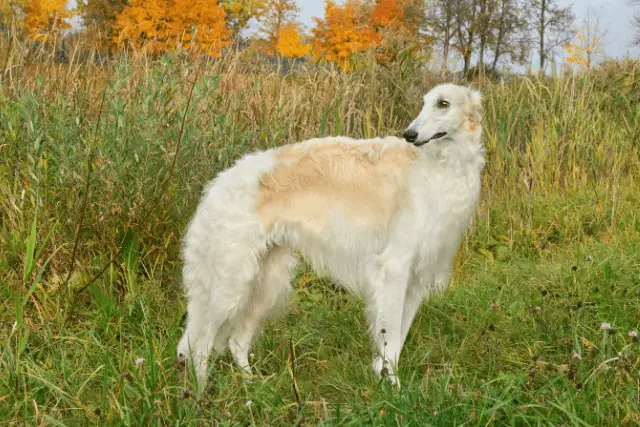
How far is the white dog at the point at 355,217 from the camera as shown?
3232 millimetres

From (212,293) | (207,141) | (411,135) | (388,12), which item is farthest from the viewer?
(388,12)

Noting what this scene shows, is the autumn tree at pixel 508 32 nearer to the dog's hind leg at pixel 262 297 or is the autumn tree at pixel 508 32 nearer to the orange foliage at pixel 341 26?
the orange foliage at pixel 341 26

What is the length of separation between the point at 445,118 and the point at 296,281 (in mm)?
2104

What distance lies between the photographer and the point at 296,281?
493cm

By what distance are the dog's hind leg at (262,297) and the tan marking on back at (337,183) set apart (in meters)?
0.30

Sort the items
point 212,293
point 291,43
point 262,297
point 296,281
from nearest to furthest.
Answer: point 212,293 → point 262,297 → point 296,281 → point 291,43

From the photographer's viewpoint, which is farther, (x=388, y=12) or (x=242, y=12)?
(x=242, y=12)

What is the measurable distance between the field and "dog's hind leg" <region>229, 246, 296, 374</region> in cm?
13

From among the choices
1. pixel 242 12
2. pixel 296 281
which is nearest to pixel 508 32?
pixel 242 12

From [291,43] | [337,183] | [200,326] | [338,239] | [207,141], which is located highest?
[291,43]

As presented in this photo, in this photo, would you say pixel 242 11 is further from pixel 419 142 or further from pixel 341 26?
pixel 419 142

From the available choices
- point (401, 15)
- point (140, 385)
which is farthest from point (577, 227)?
point (401, 15)

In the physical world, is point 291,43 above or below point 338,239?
above

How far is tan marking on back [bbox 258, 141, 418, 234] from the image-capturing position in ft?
10.9
